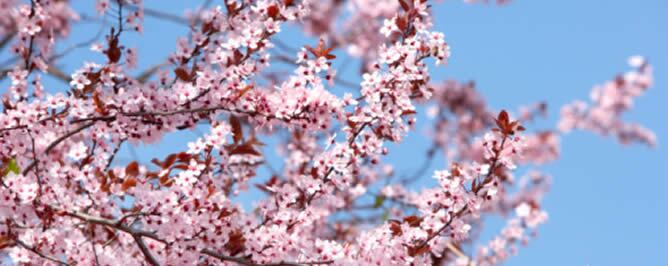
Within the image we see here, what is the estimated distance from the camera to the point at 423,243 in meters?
3.02

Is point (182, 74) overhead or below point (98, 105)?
overhead

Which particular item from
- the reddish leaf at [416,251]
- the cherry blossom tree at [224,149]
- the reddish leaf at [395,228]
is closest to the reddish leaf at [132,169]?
the cherry blossom tree at [224,149]

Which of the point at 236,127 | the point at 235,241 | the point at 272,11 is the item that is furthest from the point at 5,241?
the point at 272,11

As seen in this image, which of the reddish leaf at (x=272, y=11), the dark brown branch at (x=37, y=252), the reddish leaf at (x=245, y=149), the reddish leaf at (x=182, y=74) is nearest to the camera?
the dark brown branch at (x=37, y=252)

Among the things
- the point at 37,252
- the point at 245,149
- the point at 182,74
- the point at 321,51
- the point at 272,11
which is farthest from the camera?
the point at 245,149

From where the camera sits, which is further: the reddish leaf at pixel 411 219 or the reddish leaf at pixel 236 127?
the reddish leaf at pixel 236 127

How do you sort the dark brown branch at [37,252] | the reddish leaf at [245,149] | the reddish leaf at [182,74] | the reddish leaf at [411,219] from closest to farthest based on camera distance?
1. the dark brown branch at [37,252]
2. the reddish leaf at [411,219]
3. the reddish leaf at [182,74]
4. the reddish leaf at [245,149]

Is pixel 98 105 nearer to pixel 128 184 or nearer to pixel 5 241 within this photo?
pixel 128 184

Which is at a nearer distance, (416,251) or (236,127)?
(416,251)

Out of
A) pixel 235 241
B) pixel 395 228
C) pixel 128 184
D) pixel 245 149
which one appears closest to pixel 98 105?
pixel 128 184

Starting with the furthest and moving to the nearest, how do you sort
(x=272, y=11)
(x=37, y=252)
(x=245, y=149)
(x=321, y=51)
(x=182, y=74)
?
(x=245, y=149)
(x=182, y=74)
(x=272, y=11)
(x=321, y=51)
(x=37, y=252)

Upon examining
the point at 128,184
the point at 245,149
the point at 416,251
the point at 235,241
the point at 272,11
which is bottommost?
the point at 416,251

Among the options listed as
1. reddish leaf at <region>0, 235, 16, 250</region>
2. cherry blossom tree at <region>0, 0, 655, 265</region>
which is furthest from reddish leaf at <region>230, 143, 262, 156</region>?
reddish leaf at <region>0, 235, 16, 250</region>

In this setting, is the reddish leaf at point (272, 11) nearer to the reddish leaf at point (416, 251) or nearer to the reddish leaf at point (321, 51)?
the reddish leaf at point (321, 51)
